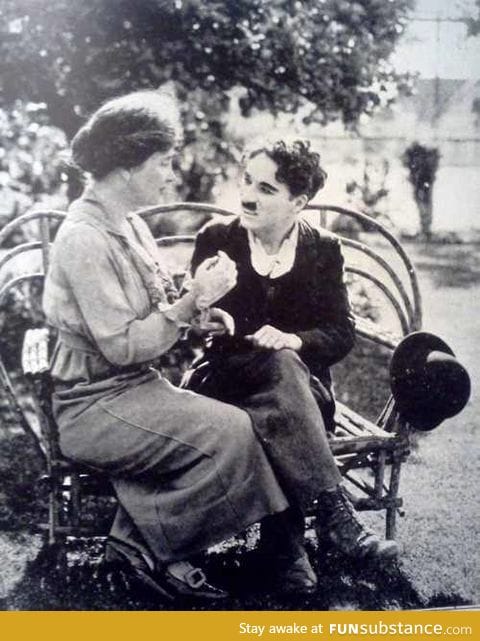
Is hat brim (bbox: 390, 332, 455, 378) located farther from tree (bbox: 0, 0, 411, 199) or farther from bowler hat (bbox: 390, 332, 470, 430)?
tree (bbox: 0, 0, 411, 199)

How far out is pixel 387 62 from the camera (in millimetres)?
1812

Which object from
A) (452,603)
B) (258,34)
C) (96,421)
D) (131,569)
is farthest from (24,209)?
(452,603)

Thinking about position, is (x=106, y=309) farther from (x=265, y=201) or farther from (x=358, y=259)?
(x=358, y=259)

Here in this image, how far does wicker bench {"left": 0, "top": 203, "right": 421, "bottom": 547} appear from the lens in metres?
1.67

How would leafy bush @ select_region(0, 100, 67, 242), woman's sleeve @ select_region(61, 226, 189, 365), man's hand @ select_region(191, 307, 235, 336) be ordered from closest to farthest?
woman's sleeve @ select_region(61, 226, 189, 365)
man's hand @ select_region(191, 307, 235, 336)
leafy bush @ select_region(0, 100, 67, 242)

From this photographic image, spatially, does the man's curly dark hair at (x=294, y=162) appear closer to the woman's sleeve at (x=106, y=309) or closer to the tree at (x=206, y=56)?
the tree at (x=206, y=56)

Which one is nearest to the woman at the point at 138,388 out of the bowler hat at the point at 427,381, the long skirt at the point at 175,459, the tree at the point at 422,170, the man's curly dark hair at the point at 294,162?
the long skirt at the point at 175,459

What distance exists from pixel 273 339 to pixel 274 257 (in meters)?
0.18

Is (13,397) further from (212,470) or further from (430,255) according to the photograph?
(430,255)

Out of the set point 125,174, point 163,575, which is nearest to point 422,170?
point 125,174

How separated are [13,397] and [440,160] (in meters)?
1.11

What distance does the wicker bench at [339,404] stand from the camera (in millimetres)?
1665

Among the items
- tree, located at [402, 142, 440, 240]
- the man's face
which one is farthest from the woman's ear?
tree, located at [402, 142, 440, 240]

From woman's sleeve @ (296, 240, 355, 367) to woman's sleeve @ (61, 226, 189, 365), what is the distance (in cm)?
33
